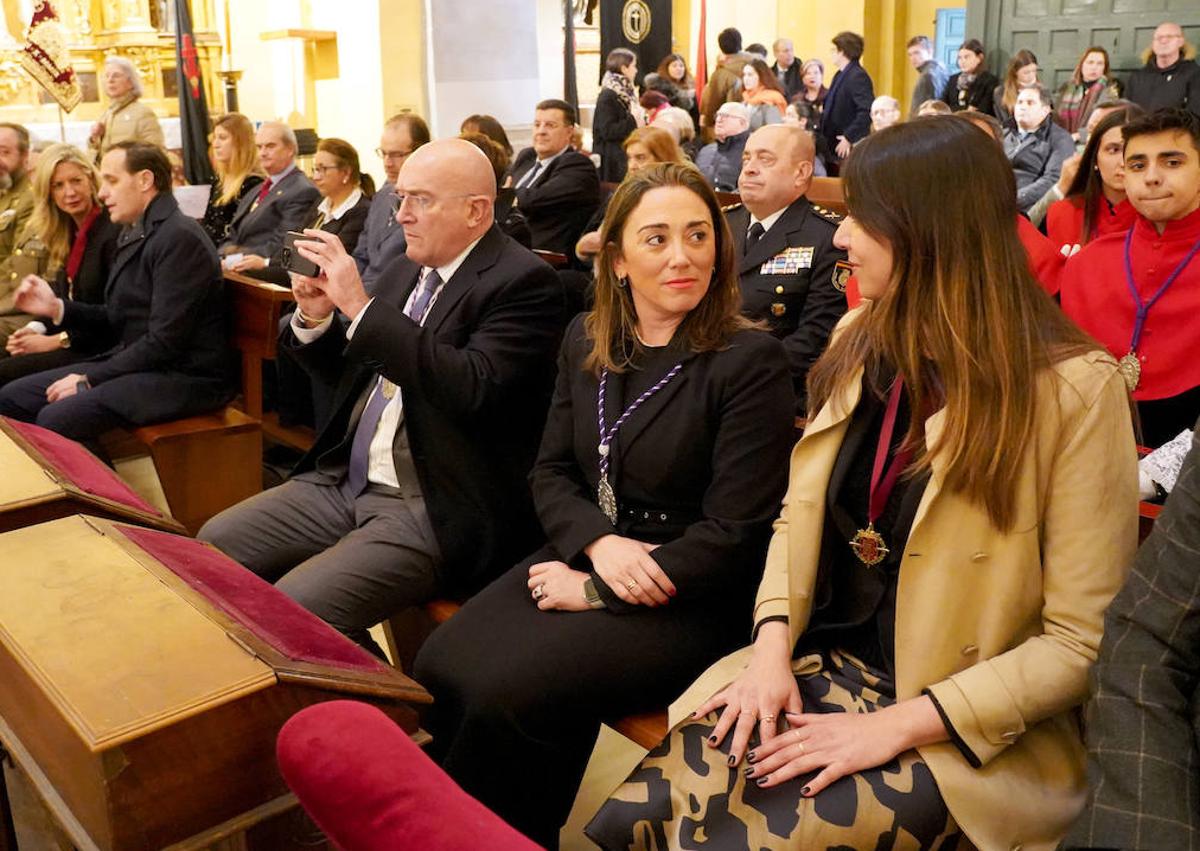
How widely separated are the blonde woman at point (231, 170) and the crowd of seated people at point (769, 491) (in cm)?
365

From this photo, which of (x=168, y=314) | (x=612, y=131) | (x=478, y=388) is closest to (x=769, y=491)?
(x=478, y=388)

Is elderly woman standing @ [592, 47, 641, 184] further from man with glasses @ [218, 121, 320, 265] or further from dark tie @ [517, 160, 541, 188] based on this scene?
man with glasses @ [218, 121, 320, 265]

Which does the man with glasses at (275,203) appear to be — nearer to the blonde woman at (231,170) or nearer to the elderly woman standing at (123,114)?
the blonde woman at (231,170)

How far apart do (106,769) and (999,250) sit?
141 cm

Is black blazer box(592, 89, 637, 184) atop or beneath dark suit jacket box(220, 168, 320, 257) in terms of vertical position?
atop

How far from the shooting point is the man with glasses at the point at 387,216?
4.80 metres

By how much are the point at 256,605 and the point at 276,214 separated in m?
4.51

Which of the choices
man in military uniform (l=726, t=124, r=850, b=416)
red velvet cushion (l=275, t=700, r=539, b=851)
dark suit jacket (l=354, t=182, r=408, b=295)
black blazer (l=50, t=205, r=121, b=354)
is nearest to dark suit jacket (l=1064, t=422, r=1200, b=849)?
red velvet cushion (l=275, t=700, r=539, b=851)

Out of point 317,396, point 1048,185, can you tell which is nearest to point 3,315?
point 317,396

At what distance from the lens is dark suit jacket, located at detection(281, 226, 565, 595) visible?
2.65 metres

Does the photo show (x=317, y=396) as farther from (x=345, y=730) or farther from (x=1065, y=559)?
(x=345, y=730)

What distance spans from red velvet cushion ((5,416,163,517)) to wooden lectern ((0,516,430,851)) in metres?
0.54

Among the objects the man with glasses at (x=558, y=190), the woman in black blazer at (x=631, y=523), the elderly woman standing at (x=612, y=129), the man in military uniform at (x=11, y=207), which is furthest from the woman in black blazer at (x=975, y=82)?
the woman in black blazer at (x=631, y=523)

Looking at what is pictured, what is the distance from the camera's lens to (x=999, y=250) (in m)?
1.72
